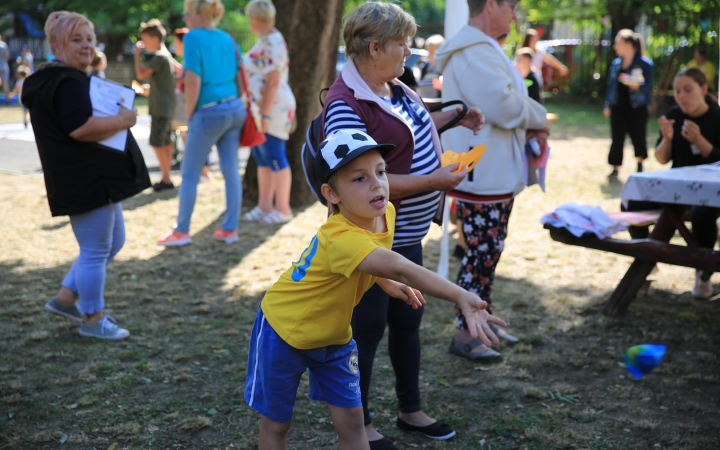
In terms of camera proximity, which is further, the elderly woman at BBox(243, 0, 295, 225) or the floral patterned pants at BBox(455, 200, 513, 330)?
the elderly woman at BBox(243, 0, 295, 225)

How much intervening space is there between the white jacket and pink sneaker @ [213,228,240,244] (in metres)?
3.18

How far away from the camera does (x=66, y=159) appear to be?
13.3ft

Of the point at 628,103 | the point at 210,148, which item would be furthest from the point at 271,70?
the point at 628,103

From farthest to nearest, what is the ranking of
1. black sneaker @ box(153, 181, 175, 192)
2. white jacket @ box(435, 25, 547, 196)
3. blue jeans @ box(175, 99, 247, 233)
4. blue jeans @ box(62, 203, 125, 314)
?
1. black sneaker @ box(153, 181, 175, 192)
2. blue jeans @ box(175, 99, 247, 233)
3. blue jeans @ box(62, 203, 125, 314)
4. white jacket @ box(435, 25, 547, 196)

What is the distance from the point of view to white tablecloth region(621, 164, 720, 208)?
429 cm

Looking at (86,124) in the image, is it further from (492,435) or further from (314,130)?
(492,435)

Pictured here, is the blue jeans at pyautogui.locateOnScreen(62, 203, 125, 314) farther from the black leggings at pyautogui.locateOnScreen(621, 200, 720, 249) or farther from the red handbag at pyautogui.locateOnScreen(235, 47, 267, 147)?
the black leggings at pyautogui.locateOnScreen(621, 200, 720, 249)

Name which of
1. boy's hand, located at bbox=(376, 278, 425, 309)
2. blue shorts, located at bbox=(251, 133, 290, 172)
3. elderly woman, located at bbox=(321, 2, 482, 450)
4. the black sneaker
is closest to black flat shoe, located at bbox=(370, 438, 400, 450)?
elderly woman, located at bbox=(321, 2, 482, 450)

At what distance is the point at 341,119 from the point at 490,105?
138 centimetres

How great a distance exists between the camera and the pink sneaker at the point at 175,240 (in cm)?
660

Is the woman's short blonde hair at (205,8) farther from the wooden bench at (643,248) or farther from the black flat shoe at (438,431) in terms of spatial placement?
the black flat shoe at (438,431)

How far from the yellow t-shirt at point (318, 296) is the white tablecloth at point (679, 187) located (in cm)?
259

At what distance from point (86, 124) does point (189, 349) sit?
55.5 inches

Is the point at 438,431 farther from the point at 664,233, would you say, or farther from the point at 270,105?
the point at 270,105
